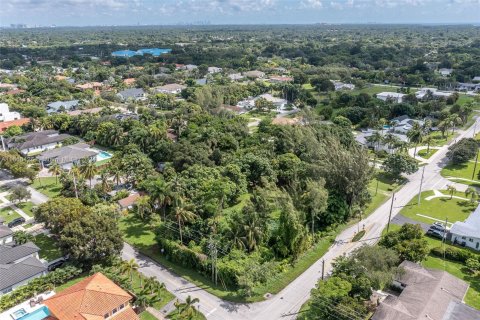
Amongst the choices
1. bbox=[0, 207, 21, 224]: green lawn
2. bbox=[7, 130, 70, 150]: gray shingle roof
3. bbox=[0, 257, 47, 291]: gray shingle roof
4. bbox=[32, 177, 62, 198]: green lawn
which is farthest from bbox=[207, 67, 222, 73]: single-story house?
bbox=[0, 257, 47, 291]: gray shingle roof

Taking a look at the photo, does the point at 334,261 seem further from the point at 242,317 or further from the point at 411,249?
the point at 242,317

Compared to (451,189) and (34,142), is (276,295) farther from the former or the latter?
(34,142)

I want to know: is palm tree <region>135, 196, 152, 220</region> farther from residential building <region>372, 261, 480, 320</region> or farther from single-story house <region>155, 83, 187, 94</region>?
single-story house <region>155, 83, 187, 94</region>

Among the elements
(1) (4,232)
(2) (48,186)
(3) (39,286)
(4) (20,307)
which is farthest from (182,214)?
Result: (2) (48,186)

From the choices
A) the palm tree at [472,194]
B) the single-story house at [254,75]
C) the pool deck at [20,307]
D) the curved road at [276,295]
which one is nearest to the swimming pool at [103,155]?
the curved road at [276,295]

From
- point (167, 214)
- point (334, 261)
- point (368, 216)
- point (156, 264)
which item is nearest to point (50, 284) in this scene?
point (156, 264)

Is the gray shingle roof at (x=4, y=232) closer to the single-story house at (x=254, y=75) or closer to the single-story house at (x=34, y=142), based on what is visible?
the single-story house at (x=34, y=142)
